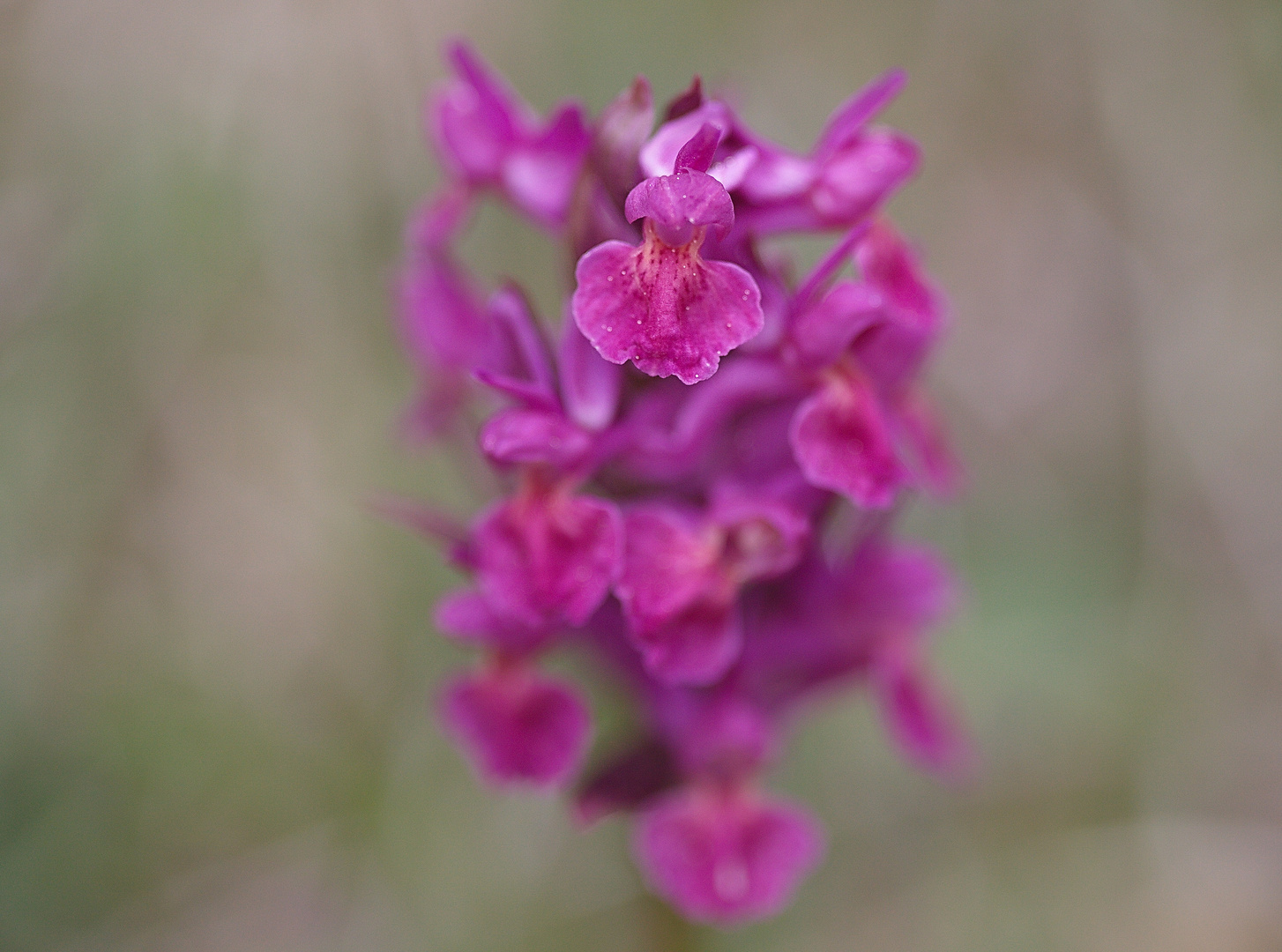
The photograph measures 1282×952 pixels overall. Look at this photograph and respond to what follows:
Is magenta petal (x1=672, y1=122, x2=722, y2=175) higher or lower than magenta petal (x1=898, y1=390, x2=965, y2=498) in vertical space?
higher

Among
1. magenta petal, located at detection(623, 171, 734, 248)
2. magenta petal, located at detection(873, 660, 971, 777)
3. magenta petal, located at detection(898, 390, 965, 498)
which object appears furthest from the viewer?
magenta petal, located at detection(873, 660, 971, 777)

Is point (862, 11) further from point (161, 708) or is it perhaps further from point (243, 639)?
point (161, 708)

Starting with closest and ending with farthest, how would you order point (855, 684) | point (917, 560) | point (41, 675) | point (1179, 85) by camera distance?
point (917, 560) → point (855, 684) → point (41, 675) → point (1179, 85)

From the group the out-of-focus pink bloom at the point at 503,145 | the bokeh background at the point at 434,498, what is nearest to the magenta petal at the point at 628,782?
the bokeh background at the point at 434,498

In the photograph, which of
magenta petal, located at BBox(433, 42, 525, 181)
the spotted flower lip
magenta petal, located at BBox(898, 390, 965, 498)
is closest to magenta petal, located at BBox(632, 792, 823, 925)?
magenta petal, located at BBox(898, 390, 965, 498)

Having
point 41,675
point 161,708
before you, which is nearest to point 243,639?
point 161,708

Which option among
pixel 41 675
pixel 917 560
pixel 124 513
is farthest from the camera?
pixel 124 513

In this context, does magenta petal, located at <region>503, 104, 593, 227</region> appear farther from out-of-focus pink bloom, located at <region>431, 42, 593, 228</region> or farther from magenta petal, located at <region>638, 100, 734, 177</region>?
magenta petal, located at <region>638, 100, 734, 177</region>
